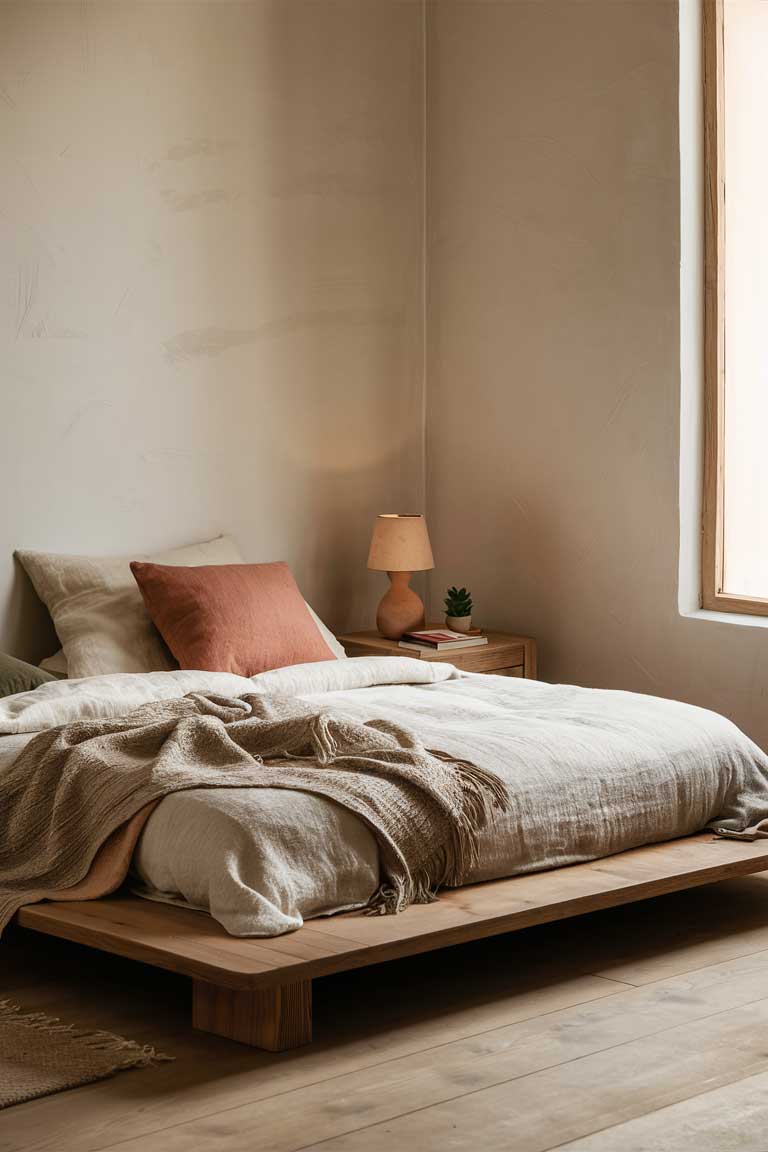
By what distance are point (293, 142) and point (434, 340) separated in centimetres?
88

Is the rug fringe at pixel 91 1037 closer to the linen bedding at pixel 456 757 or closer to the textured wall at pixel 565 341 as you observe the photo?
the linen bedding at pixel 456 757

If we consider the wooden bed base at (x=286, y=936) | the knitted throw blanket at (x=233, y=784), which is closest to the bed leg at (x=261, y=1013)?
the wooden bed base at (x=286, y=936)

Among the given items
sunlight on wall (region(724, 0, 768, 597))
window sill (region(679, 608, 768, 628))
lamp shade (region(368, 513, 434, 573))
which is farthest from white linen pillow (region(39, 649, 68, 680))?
sunlight on wall (region(724, 0, 768, 597))

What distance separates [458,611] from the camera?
4.86 meters

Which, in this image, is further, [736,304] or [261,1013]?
[736,304]

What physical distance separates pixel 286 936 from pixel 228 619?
5.56ft

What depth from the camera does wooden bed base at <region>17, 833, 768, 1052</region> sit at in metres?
2.43

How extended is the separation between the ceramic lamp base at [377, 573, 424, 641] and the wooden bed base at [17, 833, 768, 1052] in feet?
6.30

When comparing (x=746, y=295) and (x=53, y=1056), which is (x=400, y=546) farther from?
(x=53, y=1056)

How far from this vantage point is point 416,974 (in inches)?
116

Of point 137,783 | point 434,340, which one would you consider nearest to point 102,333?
point 434,340

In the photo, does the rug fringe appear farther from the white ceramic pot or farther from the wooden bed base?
the white ceramic pot

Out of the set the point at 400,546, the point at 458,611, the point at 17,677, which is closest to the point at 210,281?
the point at 400,546

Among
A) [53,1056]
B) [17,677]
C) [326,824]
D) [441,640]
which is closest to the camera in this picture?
[53,1056]
